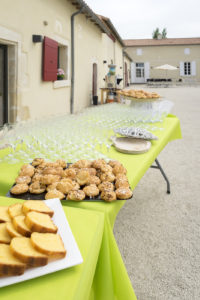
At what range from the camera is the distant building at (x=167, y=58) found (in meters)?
28.9

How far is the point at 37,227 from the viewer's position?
A: 70 centimetres

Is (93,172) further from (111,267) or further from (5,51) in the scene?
(5,51)

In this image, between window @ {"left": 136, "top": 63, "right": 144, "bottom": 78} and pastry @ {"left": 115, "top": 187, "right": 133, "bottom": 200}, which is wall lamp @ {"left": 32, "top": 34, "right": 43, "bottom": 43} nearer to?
pastry @ {"left": 115, "top": 187, "right": 133, "bottom": 200}

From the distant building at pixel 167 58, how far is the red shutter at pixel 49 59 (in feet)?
81.2

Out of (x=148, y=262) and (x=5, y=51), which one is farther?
(x=5, y=51)

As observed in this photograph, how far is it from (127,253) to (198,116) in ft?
25.4

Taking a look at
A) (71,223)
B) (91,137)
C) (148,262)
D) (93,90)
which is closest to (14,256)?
(71,223)

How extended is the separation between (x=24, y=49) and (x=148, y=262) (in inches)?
183

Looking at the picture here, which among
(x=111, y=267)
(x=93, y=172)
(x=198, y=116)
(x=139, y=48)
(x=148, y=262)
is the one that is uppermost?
(x=139, y=48)

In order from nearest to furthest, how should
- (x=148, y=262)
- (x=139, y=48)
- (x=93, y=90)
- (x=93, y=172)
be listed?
1. (x=93, y=172)
2. (x=148, y=262)
3. (x=93, y=90)
4. (x=139, y=48)

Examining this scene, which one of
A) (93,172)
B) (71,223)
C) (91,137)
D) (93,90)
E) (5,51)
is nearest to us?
(71,223)

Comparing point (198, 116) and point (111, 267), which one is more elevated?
point (198, 116)

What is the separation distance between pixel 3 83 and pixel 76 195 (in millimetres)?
4460

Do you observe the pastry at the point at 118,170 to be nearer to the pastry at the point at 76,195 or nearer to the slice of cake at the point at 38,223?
the pastry at the point at 76,195
